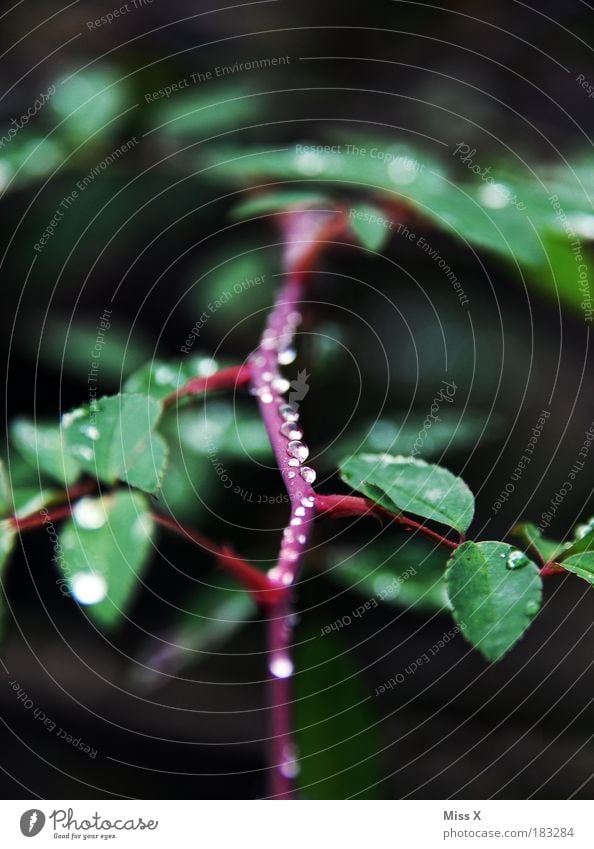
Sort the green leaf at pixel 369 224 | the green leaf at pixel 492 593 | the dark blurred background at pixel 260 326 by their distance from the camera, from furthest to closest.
Result: 1. the dark blurred background at pixel 260 326
2. the green leaf at pixel 369 224
3. the green leaf at pixel 492 593

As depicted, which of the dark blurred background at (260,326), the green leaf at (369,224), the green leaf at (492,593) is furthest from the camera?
the dark blurred background at (260,326)

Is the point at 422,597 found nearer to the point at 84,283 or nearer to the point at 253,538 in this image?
the point at 253,538

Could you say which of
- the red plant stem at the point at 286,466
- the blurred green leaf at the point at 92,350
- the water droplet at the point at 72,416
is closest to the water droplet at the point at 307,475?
the red plant stem at the point at 286,466

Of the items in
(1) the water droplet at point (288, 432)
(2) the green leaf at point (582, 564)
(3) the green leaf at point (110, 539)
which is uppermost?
(1) the water droplet at point (288, 432)

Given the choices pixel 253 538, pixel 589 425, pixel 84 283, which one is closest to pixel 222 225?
pixel 84 283

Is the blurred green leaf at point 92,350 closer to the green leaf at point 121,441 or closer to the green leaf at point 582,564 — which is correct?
the green leaf at point 121,441
